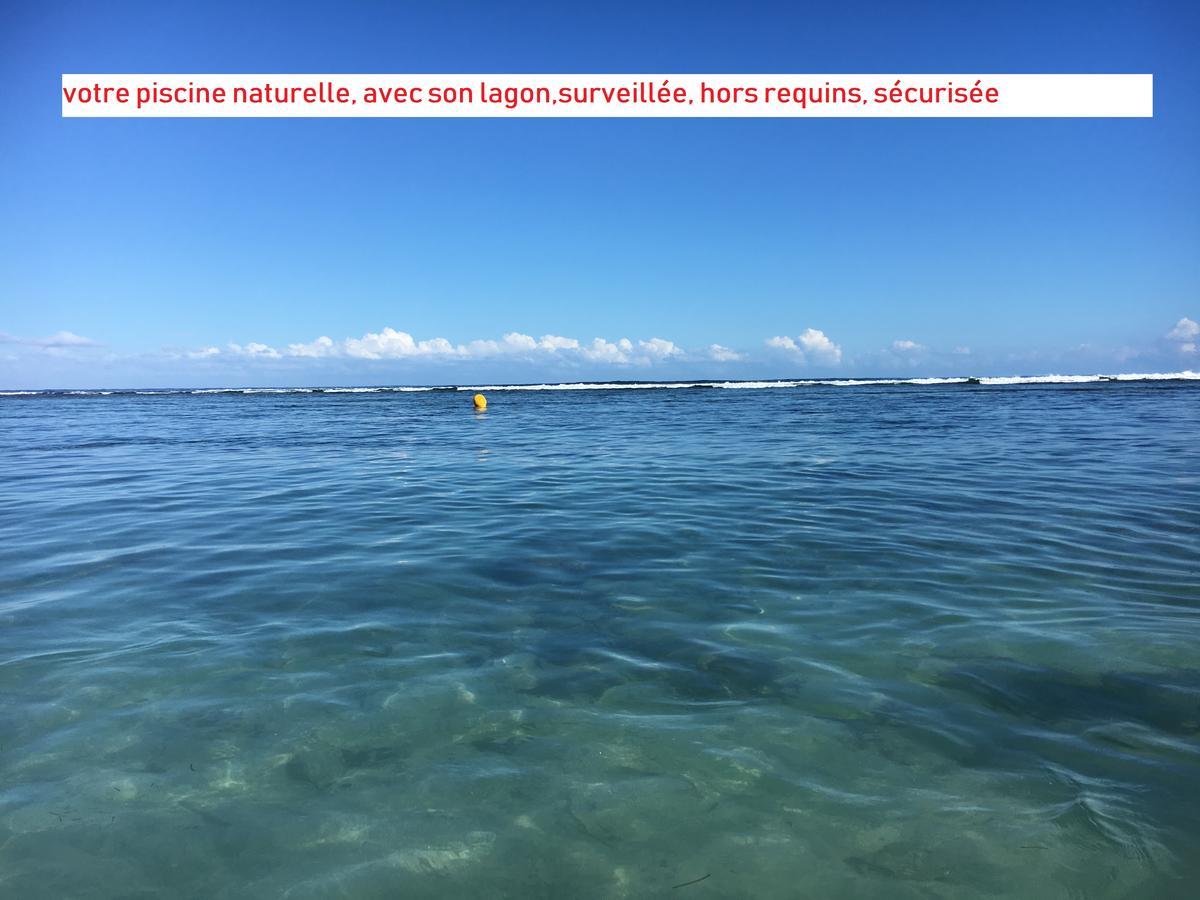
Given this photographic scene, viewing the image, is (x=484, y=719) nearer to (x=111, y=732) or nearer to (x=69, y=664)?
(x=111, y=732)

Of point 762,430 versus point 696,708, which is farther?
point 762,430

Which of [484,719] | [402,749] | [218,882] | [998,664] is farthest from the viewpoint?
[998,664]

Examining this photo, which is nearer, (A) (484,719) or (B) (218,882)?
(B) (218,882)

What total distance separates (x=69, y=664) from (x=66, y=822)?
2.00 metres

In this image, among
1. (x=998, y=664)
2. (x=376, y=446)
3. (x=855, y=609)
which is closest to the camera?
(x=998, y=664)

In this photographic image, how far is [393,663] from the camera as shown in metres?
4.55

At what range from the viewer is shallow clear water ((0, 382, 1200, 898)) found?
110 inches

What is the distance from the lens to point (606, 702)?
4.03 meters

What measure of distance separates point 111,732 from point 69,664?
124cm

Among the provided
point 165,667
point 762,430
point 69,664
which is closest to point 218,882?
point 165,667

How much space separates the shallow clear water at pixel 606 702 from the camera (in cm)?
279

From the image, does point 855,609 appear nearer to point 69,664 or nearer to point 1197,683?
point 1197,683

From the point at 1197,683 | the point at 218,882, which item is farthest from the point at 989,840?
the point at 218,882

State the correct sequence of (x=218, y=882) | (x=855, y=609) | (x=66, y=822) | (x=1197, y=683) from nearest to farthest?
(x=218, y=882) → (x=66, y=822) → (x=1197, y=683) → (x=855, y=609)
